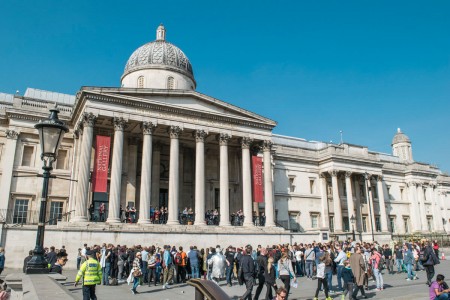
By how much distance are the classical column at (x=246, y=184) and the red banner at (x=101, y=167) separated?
35.1ft

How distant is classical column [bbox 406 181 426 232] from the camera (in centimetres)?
4634

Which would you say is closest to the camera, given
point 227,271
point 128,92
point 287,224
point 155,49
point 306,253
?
point 227,271

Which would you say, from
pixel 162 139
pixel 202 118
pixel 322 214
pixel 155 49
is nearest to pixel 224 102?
pixel 202 118

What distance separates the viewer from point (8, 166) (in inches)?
1070

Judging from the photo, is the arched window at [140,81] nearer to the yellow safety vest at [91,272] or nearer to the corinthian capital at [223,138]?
the corinthian capital at [223,138]

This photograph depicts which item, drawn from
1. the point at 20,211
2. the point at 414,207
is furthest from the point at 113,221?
the point at 414,207

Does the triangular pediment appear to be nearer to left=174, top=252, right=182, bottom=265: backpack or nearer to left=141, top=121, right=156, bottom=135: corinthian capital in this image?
left=141, top=121, right=156, bottom=135: corinthian capital

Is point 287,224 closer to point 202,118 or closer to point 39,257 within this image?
point 202,118

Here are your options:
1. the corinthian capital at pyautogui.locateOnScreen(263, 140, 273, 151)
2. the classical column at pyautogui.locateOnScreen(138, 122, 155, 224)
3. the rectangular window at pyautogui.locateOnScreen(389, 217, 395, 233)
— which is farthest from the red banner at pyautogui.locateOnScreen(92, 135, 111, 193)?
the rectangular window at pyautogui.locateOnScreen(389, 217, 395, 233)

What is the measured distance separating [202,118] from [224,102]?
7.94 ft

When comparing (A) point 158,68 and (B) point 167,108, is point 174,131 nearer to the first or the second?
(B) point 167,108

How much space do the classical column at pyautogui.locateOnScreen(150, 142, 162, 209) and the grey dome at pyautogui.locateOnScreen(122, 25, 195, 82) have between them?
7881 millimetres

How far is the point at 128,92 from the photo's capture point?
86.4 ft

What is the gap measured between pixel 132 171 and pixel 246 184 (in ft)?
29.9
